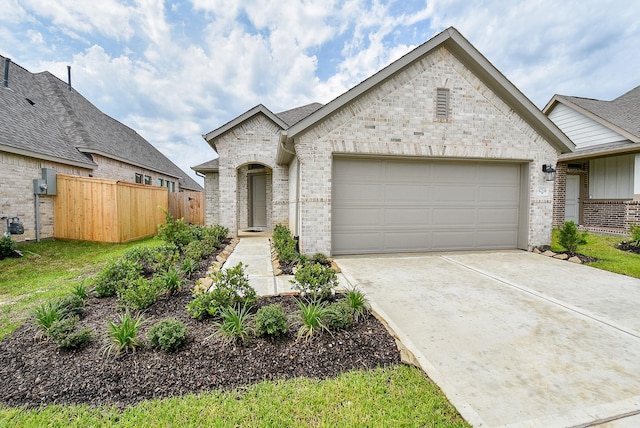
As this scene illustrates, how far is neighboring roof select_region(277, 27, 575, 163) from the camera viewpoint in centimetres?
673

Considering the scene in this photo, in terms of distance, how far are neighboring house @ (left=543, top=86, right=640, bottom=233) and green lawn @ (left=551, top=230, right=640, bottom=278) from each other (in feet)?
6.31

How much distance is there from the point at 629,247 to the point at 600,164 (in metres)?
5.98

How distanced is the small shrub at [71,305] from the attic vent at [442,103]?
26.9 ft

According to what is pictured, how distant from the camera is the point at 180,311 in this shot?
395cm

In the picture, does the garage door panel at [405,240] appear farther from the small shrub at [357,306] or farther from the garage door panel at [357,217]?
the small shrub at [357,306]

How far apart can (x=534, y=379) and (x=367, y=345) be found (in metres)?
1.49

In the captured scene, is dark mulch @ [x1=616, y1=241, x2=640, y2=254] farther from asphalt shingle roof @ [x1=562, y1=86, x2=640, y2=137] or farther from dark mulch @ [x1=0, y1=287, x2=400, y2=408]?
dark mulch @ [x1=0, y1=287, x2=400, y2=408]

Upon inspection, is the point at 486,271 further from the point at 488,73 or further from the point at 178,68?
the point at 178,68

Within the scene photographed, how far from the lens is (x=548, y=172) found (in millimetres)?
8000

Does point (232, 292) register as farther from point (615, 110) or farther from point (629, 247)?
point (615, 110)

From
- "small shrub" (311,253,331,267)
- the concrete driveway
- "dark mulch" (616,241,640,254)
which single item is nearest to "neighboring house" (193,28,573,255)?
"small shrub" (311,253,331,267)

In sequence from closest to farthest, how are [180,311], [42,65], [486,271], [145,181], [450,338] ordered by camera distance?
[450,338]
[180,311]
[486,271]
[42,65]
[145,181]

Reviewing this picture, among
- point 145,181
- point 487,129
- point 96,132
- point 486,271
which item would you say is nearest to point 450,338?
point 486,271

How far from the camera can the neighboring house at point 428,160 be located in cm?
696
